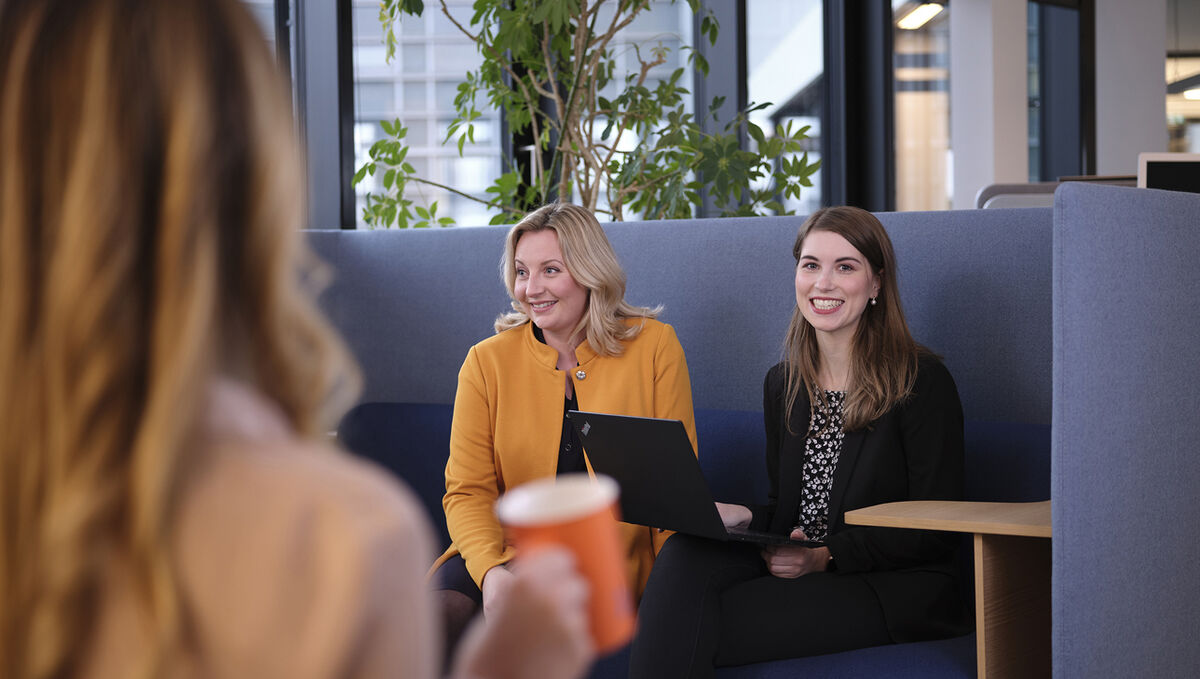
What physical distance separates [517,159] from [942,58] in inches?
120

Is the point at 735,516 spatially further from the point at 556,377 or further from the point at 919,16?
the point at 919,16

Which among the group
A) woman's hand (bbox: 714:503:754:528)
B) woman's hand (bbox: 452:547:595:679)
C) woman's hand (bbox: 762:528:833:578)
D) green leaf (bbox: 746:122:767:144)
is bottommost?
woman's hand (bbox: 762:528:833:578)

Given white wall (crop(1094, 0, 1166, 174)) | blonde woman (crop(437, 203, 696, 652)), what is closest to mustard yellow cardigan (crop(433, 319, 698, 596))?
blonde woman (crop(437, 203, 696, 652))

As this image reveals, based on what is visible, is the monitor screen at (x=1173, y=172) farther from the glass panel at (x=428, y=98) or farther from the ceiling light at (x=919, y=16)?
the ceiling light at (x=919, y=16)

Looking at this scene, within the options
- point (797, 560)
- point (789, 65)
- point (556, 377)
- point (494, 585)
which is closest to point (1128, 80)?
point (789, 65)

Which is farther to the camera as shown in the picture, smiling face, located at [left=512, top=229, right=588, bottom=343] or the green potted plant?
the green potted plant

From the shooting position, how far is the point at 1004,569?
1.73 metres

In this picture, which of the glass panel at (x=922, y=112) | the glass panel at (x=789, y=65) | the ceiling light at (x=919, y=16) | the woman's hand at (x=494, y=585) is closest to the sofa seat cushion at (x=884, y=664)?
the woman's hand at (x=494, y=585)

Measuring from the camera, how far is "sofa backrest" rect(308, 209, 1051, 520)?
231cm

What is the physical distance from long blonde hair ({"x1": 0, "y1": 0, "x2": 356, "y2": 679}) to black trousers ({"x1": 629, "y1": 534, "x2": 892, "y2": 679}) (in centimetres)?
143

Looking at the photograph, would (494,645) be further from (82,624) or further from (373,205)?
(373,205)

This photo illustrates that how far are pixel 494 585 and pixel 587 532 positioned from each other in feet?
4.90

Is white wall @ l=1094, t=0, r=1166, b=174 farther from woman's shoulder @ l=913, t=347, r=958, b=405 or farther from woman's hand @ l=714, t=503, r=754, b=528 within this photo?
woman's hand @ l=714, t=503, r=754, b=528

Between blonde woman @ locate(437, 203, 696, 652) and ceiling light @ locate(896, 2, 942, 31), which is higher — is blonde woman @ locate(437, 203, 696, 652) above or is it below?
below
